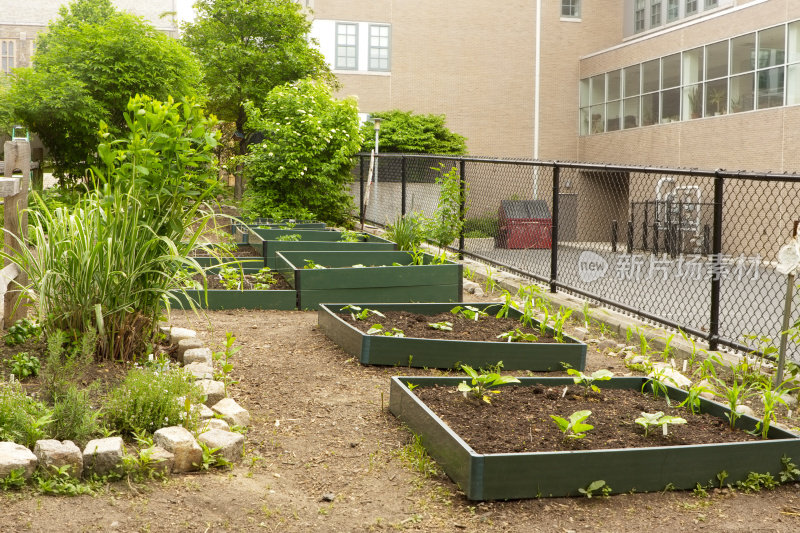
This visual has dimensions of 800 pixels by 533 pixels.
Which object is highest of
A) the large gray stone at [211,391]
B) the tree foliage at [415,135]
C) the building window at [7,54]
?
the building window at [7,54]

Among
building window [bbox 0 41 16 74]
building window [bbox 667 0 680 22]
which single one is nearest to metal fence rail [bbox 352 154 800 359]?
building window [bbox 667 0 680 22]

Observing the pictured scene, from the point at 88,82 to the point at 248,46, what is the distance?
8.77 m

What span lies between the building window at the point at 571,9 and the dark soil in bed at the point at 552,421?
29.3 metres

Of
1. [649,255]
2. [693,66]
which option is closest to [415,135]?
[693,66]

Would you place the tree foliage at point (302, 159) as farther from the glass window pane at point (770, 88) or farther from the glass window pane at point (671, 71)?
the glass window pane at point (671, 71)

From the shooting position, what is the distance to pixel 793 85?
1964 cm

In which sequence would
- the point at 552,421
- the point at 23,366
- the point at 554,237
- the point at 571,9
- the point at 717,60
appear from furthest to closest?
the point at 571,9 → the point at 717,60 → the point at 554,237 → the point at 23,366 → the point at 552,421

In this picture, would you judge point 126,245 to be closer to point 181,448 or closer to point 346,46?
point 181,448

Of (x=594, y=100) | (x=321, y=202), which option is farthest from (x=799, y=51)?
(x=321, y=202)

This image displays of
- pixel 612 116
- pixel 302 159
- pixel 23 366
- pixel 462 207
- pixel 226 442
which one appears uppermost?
pixel 612 116

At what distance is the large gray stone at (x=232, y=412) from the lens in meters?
3.72

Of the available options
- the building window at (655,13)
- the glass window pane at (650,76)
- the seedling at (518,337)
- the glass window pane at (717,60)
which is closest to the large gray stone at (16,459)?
the seedling at (518,337)

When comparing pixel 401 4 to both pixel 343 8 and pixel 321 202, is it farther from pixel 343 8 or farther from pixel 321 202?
pixel 321 202

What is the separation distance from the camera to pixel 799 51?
19.4 m
